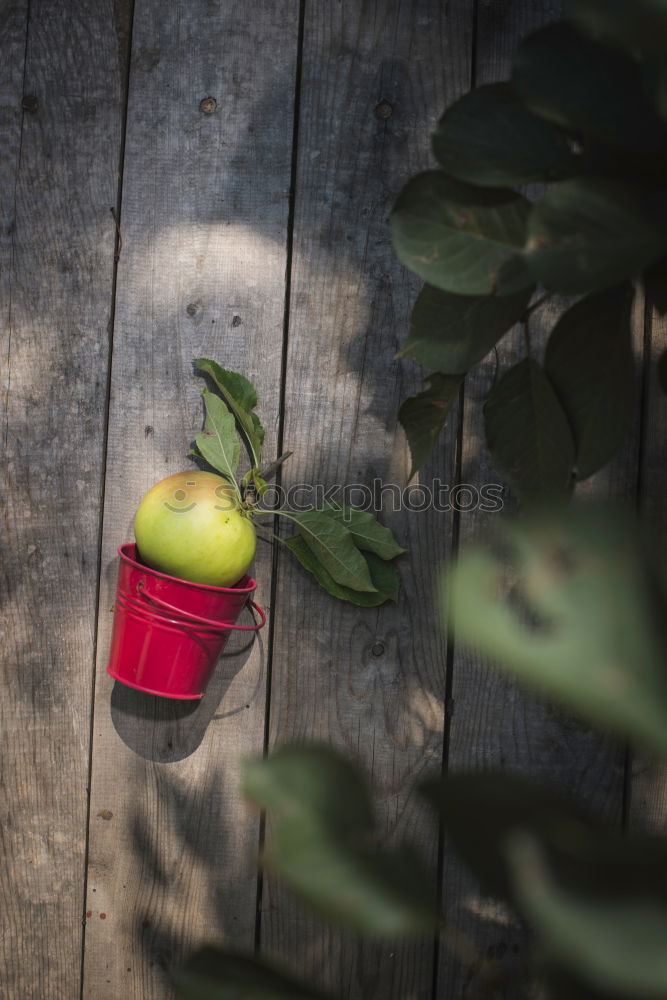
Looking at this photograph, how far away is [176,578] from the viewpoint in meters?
0.84

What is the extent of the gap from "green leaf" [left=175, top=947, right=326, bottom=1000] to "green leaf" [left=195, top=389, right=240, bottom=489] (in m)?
0.58

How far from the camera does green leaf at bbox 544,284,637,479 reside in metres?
0.62

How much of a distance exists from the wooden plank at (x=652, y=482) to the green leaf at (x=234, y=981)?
0.69 meters

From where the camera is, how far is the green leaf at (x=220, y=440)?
93cm

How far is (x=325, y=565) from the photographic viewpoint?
925 mm

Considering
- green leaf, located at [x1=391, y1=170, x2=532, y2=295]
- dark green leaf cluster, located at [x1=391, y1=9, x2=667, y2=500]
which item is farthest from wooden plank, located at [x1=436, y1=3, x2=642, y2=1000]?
green leaf, located at [x1=391, y1=170, x2=532, y2=295]

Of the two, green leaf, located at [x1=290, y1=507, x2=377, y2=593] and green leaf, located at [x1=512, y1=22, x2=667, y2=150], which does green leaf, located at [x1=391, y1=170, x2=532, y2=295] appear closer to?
green leaf, located at [x1=512, y1=22, x2=667, y2=150]

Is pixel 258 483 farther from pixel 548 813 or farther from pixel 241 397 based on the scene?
pixel 548 813

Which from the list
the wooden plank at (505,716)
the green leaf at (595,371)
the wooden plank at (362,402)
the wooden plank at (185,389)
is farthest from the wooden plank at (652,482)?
the wooden plank at (185,389)

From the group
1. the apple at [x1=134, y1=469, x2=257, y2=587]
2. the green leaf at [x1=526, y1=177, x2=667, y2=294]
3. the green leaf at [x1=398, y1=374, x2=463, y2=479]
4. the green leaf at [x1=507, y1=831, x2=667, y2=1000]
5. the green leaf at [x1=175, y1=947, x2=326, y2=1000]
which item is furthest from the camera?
the apple at [x1=134, y1=469, x2=257, y2=587]

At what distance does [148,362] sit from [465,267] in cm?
51

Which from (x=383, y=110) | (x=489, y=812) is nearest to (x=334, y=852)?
(x=489, y=812)

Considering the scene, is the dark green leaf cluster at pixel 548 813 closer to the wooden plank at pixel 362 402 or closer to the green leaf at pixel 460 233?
the green leaf at pixel 460 233

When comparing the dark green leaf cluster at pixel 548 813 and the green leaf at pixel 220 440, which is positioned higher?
the green leaf at pixel 220 440
